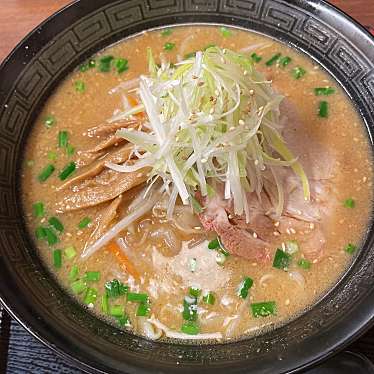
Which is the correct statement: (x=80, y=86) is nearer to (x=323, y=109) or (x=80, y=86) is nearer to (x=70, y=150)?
(x=70, y=150)

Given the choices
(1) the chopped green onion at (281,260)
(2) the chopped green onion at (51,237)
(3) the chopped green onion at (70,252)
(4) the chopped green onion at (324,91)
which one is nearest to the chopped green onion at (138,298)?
(3) the chopped green onion at (70,252)

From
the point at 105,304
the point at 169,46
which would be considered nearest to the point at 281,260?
the point at 105,304

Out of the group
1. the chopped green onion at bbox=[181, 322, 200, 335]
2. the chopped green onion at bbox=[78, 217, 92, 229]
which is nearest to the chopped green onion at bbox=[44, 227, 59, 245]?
the chopped green onion at bbox=[78, 217, 92, 229]

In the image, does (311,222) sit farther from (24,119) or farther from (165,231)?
(24,119)

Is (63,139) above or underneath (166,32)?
underneath

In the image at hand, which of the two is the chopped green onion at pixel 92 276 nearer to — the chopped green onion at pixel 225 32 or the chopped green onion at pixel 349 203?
the chopped green onion at pixel 349 203

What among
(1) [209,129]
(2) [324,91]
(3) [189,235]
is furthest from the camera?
(2) [324,91]
